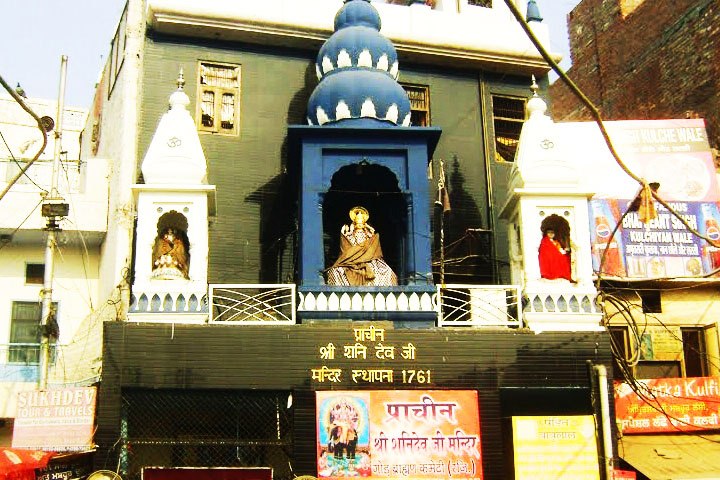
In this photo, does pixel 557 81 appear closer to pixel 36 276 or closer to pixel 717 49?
pixel 717 49

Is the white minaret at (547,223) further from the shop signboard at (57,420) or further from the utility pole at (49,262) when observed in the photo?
the utility pole at (49,262)

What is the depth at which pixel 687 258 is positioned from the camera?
15.9 meters

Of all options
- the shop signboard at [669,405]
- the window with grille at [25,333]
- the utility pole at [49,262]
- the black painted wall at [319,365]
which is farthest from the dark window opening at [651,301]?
the window with grille at [25,333]

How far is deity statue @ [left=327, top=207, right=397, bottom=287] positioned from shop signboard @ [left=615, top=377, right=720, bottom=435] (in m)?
4.28

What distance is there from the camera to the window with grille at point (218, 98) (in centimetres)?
1449

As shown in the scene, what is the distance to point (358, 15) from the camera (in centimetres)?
1380

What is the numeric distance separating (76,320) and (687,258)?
36.3ft

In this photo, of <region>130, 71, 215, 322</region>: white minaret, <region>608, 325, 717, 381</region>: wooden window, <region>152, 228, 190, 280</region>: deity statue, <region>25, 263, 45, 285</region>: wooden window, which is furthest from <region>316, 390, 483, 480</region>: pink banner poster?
<region>25, 263, 45, 285</region>: wooden window

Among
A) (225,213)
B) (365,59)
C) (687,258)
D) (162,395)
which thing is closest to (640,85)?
(687,258)

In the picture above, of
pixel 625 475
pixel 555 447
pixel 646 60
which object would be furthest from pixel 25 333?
pixel 646 60

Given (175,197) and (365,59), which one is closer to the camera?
(175,197)

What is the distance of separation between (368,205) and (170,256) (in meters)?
3.48

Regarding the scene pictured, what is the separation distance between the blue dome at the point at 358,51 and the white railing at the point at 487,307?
12.3 ft

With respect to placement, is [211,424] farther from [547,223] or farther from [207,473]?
[547,223]
